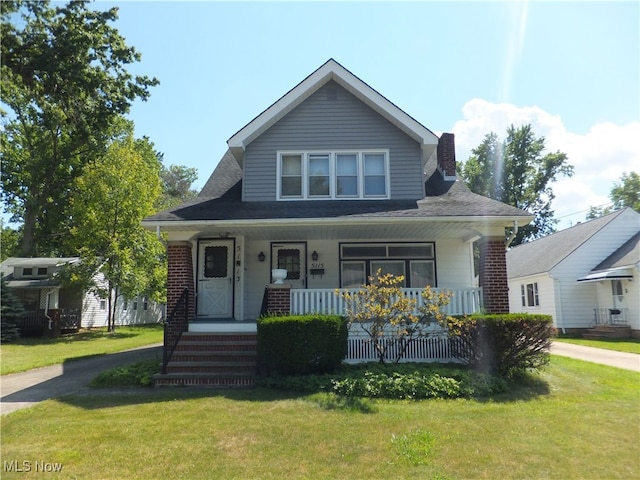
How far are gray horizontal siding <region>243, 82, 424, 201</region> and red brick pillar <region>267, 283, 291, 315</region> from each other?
3.16m

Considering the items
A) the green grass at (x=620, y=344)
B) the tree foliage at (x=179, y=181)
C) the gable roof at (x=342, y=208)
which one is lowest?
the green grass at (x=620, y=344)

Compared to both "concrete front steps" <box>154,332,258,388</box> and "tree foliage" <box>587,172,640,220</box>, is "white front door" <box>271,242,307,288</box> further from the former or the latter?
"tree foliage" <box>587,172,640,220</box>

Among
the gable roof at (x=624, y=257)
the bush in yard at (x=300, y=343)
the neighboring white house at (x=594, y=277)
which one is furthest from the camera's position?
the neighboring white house at (x=594, y=277)

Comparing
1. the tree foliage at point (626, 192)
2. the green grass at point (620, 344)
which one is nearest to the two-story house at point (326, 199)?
the green grass at point (620, 344)

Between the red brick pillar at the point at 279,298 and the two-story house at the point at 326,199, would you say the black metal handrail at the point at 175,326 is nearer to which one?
the two-story house at the point at 326,199

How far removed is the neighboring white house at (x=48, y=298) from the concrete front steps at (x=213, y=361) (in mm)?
16245

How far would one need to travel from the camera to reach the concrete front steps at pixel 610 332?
62.4ft

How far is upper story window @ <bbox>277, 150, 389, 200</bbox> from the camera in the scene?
12.1 meters

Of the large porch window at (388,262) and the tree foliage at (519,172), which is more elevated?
the tree foliage at (519,172)

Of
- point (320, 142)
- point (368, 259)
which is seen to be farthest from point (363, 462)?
point (320, 142)

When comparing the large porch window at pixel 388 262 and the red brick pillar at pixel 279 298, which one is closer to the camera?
the red brick pillar at pixel 279 298

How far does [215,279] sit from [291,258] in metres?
2.21

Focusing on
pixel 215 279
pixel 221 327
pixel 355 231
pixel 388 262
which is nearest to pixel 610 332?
pixel 388 262

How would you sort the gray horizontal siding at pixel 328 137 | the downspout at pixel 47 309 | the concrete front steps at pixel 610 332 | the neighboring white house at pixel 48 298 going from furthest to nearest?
the neighboring white house at pixel 48 298 → the downspout at pixel 47 309 → the concrete front steps at pixel 610 332 → the gray horizontal siding at pixel 328 137
